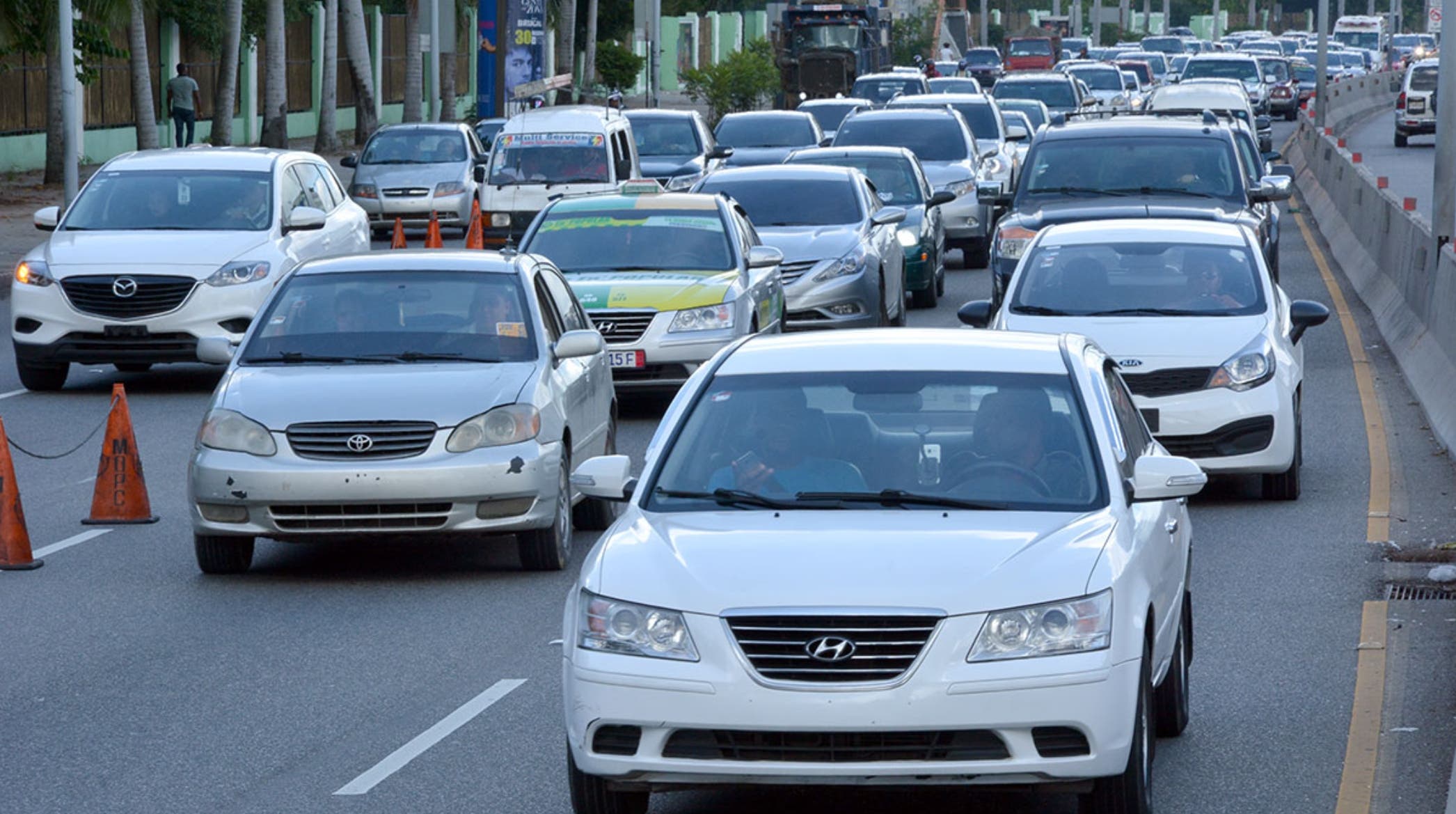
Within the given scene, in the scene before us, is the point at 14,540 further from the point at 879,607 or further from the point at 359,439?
the point at 879,607

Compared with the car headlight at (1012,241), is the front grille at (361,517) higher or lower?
lower

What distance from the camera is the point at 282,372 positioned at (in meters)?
11.9

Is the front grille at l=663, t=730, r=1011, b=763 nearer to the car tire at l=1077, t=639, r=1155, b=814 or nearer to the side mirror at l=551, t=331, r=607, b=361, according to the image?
the car tire at l=1077, t=639, r=1155, b=814

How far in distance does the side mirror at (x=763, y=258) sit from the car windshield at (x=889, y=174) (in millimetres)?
7574

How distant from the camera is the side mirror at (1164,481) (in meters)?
7.34

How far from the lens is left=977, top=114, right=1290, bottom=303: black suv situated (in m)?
20.2

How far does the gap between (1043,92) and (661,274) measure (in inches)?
1283

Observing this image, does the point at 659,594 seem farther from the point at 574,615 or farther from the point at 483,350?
the point at 483,350

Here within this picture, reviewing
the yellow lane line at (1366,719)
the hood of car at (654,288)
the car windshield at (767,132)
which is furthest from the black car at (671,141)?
the yellow lane line at (1366,719)

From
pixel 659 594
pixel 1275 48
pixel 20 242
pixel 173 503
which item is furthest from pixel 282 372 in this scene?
pixel 1275 48

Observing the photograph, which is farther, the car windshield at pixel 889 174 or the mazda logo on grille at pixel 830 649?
the car windshield at pixel 889 174

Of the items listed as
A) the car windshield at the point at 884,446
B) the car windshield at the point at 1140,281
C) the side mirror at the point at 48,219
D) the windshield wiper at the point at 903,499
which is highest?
the car windshield at the point at 884,446

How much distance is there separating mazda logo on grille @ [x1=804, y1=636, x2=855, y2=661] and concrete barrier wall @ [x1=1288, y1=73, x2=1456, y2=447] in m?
9.85

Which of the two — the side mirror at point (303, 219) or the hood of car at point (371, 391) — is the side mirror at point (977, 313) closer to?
the hood of car at point (371, 391)
